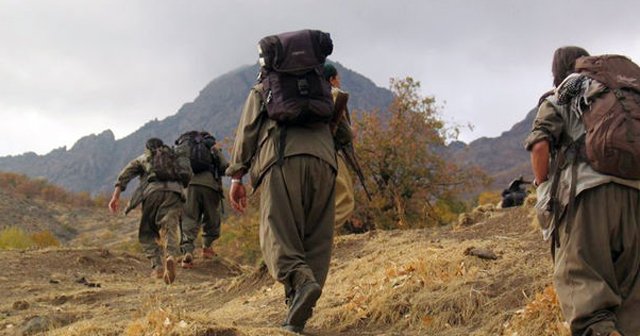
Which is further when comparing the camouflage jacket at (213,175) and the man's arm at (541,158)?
the camouflage jacket at (213,175)

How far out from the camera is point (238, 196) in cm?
538

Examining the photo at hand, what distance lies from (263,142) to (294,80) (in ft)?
1.70

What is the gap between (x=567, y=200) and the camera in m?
4.02

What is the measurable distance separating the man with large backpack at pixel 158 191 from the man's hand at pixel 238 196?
478 cm

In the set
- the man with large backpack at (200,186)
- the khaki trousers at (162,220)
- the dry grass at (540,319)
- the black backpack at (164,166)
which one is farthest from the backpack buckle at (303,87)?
the man with large backpack at (200,186)

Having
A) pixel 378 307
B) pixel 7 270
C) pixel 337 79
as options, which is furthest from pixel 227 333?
pixel 7 270

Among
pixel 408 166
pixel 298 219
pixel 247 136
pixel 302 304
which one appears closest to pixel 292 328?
pixel 302 304

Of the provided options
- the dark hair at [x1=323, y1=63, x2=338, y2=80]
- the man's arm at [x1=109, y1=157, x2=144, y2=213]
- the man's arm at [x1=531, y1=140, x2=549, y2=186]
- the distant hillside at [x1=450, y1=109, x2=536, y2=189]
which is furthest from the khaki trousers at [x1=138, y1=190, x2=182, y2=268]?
the distant hillside at [x1=450, y1=109, x2=536, y2=189]

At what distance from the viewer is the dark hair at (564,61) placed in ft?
14.4

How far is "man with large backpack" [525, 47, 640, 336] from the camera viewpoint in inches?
149

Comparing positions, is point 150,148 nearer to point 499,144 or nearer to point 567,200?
point 567,200

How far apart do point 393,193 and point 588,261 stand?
19.8 m

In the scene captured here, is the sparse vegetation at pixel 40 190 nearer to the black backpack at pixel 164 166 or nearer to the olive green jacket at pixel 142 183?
the olive green jacket at pixel 142 183

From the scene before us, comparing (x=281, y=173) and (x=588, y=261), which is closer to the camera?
(x=588, y=261)
